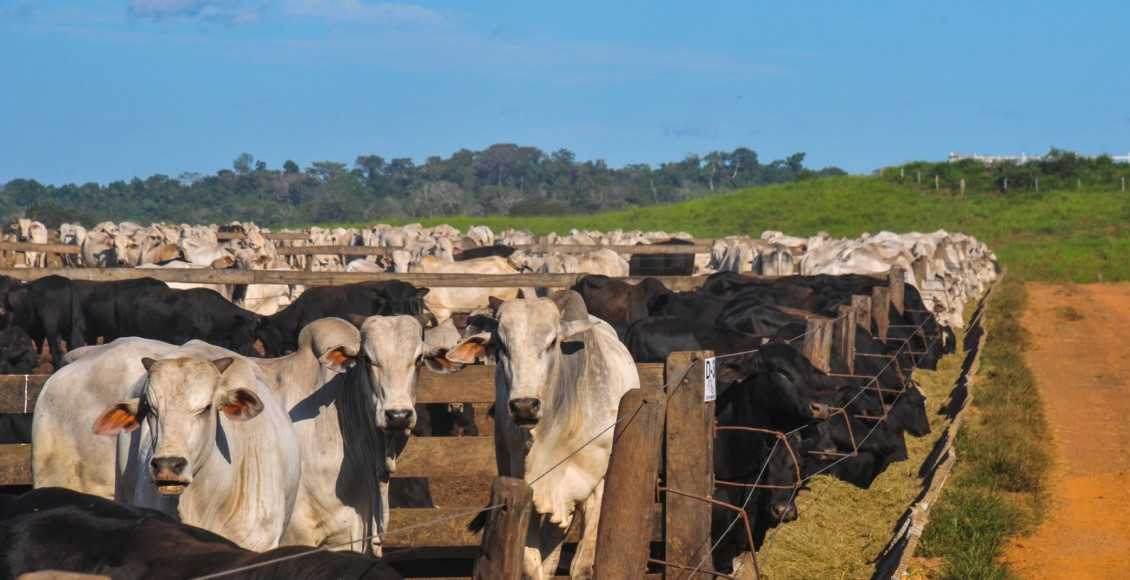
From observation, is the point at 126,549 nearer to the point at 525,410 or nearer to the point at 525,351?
the point at 525,410

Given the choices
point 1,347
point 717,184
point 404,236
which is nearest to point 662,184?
point 717,184

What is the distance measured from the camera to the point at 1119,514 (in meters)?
9.00

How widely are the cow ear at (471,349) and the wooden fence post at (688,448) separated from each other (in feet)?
4.53

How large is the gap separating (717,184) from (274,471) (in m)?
148

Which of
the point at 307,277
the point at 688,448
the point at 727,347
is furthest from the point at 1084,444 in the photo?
the point at 688,448

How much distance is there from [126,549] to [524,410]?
2065 mm

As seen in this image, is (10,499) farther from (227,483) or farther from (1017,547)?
(1017,547)

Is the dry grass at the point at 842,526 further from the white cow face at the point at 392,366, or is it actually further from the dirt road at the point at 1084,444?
the white cow face at the point at 392,366

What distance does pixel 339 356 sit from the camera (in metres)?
5.58

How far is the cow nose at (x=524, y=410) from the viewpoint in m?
5.04

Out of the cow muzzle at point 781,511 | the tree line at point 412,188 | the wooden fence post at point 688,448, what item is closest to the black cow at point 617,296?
the cow muzzle at point 781,511

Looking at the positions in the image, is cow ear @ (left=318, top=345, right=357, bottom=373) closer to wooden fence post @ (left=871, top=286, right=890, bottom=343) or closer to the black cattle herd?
the black cattle herd

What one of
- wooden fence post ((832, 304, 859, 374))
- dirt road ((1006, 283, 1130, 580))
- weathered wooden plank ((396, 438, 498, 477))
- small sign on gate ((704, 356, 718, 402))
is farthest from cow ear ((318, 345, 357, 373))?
wooden fence post ((832, 304, 859, 374))

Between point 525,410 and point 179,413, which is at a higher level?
point 179,413
